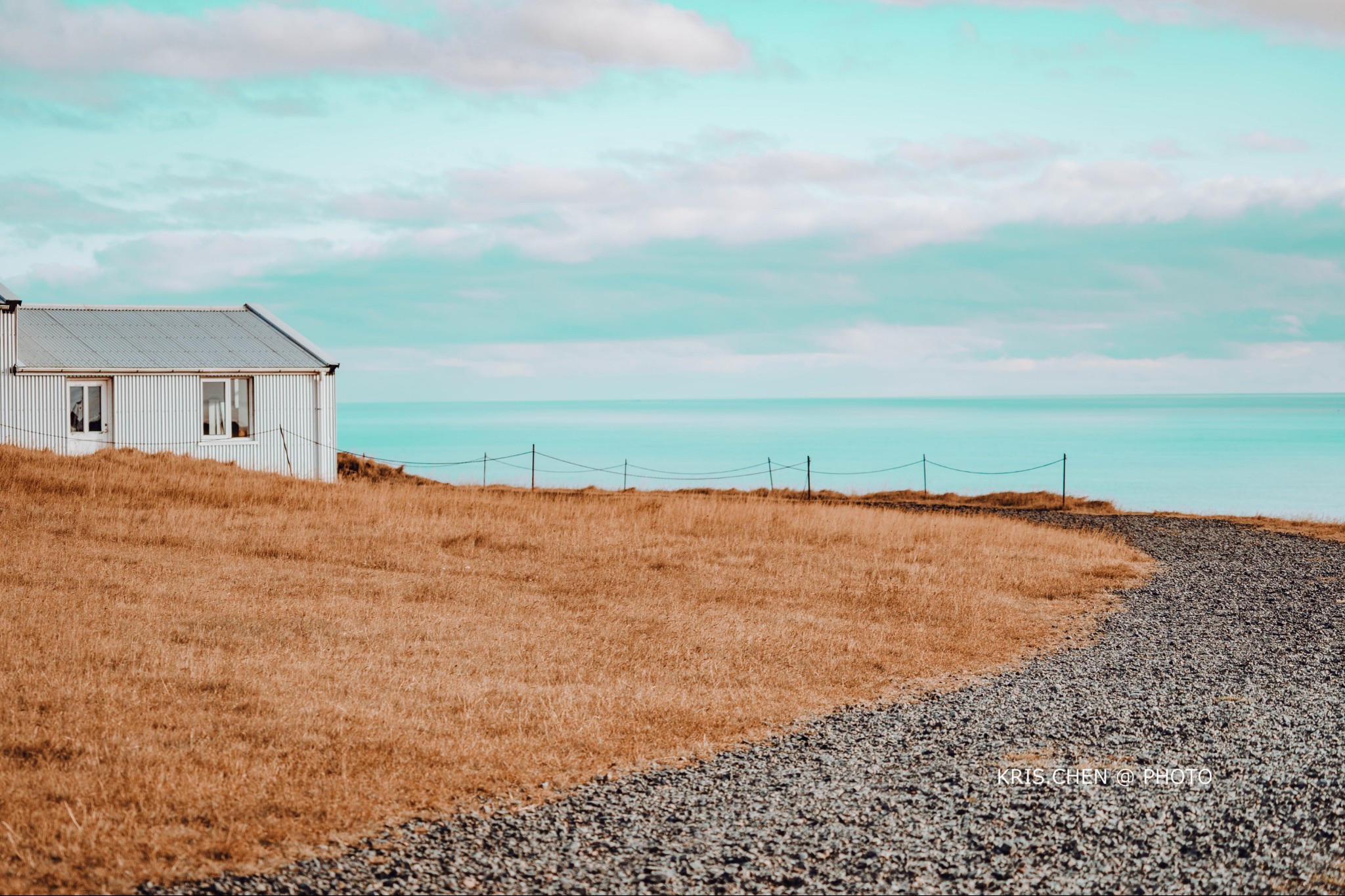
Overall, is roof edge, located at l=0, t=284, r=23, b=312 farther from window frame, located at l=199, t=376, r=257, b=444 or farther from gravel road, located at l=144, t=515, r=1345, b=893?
gravel road, located at l=144, t=515, r=1345, b=893

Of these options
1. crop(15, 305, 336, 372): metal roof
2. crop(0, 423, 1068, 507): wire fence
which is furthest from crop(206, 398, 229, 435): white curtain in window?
crop(15, 305, 336, 372): metal roof

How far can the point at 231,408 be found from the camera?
27.3m

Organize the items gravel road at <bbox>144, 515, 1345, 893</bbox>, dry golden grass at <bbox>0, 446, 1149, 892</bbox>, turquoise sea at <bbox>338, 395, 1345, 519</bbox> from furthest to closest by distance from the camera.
A: 1. turquoise sea at <bbox>338, 395, 1345, 519</bbox>
2. dry golden grass at <bbox>0, 446, 1149, 892</bbox>
3. gravel road at <bbox>144, 515, 1345, 893</bbox>

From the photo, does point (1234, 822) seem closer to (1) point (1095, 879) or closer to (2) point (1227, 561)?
(1) point (1095, 879)

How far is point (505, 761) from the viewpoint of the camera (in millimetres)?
6695

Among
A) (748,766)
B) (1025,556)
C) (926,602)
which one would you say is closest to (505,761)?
(748,766)

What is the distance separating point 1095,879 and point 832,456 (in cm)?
8423

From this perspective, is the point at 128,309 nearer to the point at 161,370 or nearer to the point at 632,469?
the point at 161,370

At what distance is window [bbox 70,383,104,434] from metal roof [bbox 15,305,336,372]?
2.09 ft

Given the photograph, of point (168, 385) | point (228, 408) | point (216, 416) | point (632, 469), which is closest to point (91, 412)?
point (168, 385)

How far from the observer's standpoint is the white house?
2438cm

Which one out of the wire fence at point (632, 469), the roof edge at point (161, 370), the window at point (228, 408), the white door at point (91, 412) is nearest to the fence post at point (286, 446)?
the wire fence at point (632, 469)

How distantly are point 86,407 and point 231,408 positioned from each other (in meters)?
3.23

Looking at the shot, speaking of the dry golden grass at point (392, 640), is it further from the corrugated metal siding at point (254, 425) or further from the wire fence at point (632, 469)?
the wire fence at point (632, 469)
